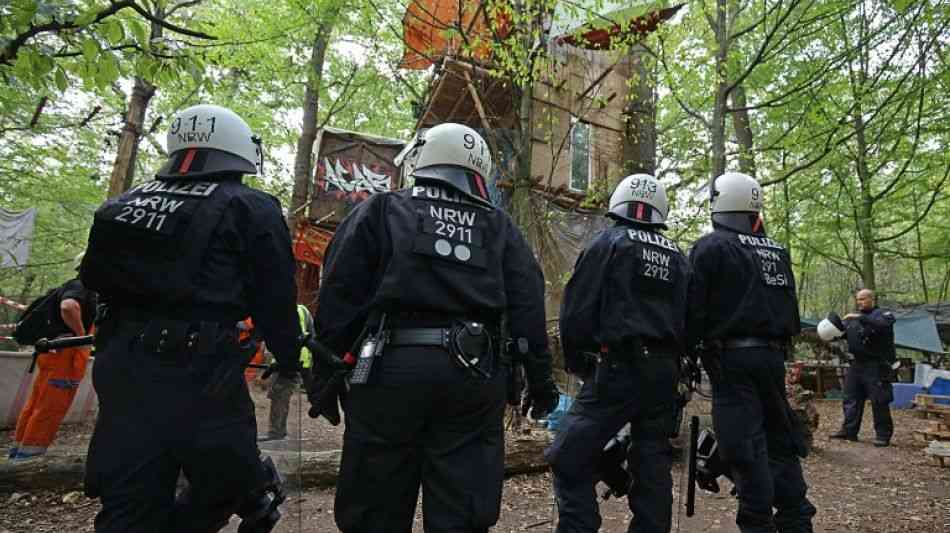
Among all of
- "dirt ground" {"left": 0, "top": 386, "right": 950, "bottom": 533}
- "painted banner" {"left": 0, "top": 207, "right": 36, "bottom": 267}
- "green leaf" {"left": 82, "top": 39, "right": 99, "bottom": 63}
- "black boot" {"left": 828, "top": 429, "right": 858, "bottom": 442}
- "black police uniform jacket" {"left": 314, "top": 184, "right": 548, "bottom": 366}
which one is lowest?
"dirt ground" {"left": 0, "top": 386, "right": 950, "bottom": 533}

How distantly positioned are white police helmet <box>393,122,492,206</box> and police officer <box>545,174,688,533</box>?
108cm

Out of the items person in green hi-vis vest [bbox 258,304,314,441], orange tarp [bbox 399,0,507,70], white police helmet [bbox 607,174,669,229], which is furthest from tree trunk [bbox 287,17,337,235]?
white police helmet [bbox 607,174,669,229]

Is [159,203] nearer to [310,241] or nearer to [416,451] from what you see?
[416,451]

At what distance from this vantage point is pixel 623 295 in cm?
359

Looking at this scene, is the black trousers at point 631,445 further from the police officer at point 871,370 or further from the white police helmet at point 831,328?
the police officer at point 871,370

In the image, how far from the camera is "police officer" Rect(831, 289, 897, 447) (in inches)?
344

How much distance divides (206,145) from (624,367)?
2.64 meters

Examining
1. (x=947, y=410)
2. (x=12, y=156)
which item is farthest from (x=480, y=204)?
(x=12, y=156)

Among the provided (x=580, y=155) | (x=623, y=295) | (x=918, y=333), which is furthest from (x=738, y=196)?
(x=918, y=333)

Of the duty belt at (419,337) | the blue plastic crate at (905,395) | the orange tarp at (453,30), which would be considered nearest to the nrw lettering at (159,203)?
Result: the duty belt at (419,337)

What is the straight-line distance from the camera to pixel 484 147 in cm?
314

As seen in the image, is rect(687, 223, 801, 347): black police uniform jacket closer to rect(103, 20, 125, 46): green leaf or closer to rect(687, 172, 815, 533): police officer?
rect(687, 172, 815, 533): police officer

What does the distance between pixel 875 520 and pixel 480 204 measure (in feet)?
16.2

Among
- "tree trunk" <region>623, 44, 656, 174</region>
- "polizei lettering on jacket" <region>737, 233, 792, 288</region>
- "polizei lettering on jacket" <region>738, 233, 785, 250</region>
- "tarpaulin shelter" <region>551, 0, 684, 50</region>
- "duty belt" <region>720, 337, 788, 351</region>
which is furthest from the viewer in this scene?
"tree trunk" <region>623, 44, 656, 174</region>
